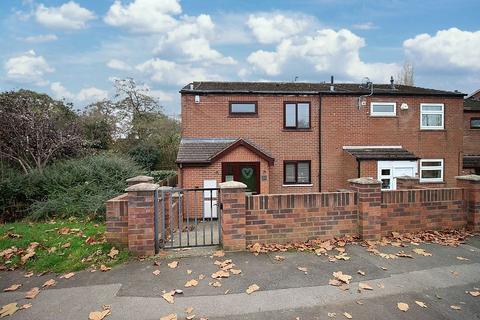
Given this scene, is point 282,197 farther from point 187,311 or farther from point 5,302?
point 5,302

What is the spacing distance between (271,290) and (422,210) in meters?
4.22

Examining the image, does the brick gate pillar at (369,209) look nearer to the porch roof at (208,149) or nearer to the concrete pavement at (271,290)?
the concrete pavement at (271,290)

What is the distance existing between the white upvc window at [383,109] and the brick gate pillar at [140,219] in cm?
1211

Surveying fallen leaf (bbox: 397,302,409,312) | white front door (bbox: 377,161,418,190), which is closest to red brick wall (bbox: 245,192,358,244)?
fallen leaf (bbox: 397,302,409,312)

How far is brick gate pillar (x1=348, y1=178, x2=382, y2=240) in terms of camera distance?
5.52 meters

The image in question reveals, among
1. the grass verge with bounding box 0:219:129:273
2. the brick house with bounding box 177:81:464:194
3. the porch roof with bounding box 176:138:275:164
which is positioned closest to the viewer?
the grass verge with bounding box 0:219:129:273

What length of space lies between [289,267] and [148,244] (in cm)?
237

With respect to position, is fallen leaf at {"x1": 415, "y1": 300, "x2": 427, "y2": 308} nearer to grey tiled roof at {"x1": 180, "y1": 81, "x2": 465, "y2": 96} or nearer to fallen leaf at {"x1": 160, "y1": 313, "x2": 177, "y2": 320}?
fallen leaf at {"x1": 160, "y1": 313, "x2": 177, "y2": 320}

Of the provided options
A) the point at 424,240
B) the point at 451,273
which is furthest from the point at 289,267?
the point at 424,240

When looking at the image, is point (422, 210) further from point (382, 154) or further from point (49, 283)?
point (382, 154)

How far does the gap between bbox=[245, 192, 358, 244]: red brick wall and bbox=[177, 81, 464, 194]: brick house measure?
6359 mm

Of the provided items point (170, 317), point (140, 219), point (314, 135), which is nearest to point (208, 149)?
point (314, 135)

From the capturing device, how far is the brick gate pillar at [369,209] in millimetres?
5523

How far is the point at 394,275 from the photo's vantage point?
4.11 meters
